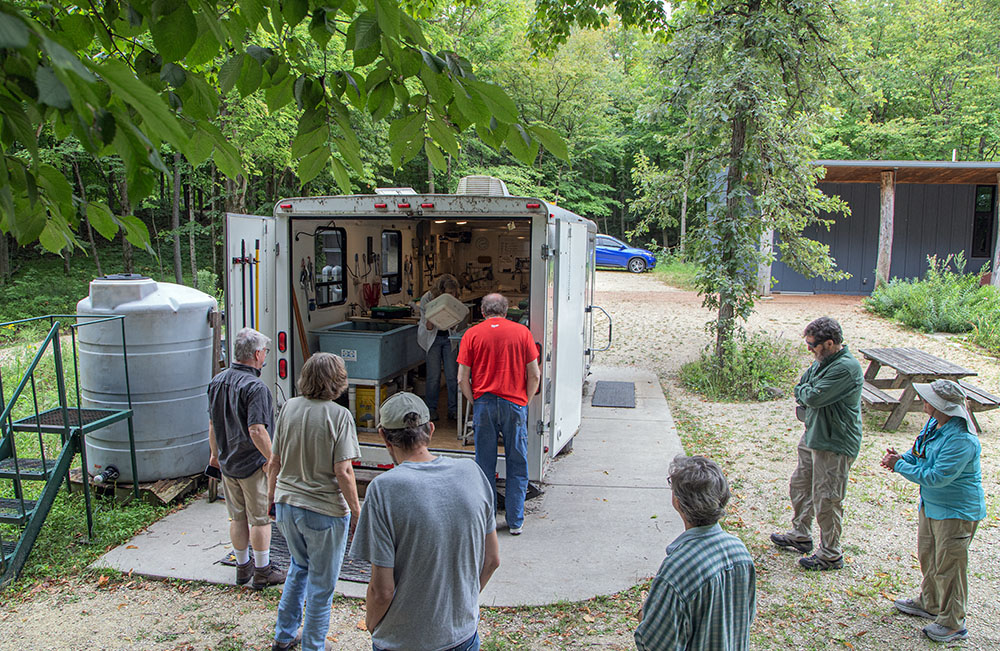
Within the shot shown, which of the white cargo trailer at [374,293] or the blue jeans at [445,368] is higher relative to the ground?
the white cargo trailer at [374,293]

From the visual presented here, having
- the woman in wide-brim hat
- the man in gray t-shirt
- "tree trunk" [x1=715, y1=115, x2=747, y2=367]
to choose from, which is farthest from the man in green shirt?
"tree trunk" [x1=715, y1=115, x2=747, y2=367]

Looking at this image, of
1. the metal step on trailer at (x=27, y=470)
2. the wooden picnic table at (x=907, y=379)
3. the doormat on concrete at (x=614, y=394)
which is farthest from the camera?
the doormat on concrete at (x=614, y=394)

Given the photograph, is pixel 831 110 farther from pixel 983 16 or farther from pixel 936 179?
pixel 983 16

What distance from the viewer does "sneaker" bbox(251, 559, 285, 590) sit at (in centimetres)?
453

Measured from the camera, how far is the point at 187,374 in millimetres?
6098

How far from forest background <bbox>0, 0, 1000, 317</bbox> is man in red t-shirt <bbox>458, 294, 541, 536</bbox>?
5.81 m

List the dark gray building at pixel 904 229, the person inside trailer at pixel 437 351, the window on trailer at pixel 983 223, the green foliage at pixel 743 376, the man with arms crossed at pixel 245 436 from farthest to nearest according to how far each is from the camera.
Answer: the window on trailer at pixel 983 223, the dark gray building at pixel 904 229, the green foliage at pixel 743 376, the person inside trailer at pixel 437 351, the man with arms crossed at pixel 245 436

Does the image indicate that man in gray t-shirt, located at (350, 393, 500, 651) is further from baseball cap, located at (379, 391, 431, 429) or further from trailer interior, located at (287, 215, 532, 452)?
trailer interior, located at (287, 215, 532, 452)

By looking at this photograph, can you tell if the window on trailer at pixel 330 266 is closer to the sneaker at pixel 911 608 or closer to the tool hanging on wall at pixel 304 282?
the tool hanging on wall at pixel 304 282

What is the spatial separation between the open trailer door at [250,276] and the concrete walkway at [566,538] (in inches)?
55.8

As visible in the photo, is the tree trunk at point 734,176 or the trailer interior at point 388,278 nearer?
the trailer interior at point 388,278

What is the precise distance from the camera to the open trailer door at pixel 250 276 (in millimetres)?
5402

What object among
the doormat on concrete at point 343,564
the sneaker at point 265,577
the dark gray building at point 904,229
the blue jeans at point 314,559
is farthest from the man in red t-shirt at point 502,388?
the dark gray building at point 904,229

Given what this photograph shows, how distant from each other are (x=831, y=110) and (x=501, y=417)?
755 centimetres
